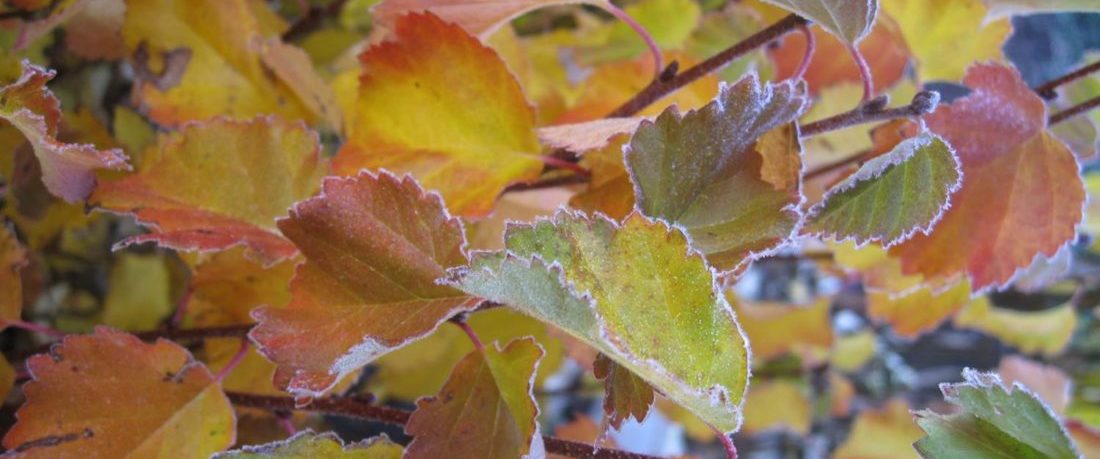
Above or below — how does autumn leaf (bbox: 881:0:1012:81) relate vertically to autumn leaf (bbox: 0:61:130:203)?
above

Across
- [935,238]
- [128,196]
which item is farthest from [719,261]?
[128,196]

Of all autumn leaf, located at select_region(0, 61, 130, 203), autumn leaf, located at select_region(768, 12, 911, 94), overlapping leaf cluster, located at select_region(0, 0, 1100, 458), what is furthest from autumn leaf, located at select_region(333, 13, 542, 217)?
autumn leaf, located at select_region(768, 12, 911, 94)

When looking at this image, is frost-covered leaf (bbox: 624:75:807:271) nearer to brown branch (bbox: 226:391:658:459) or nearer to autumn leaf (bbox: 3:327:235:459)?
brown branch (bbox: 226:391:658:459)

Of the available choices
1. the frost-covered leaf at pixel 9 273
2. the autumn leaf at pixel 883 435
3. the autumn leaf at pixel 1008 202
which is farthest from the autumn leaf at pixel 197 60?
the autumn leaf at pixel 883 435

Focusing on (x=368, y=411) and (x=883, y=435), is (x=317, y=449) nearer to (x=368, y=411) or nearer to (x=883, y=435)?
(x=368, y=411)

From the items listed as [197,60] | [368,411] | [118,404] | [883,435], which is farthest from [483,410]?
[883,435]

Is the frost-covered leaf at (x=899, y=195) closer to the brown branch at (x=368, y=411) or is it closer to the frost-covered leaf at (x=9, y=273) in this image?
the brown branch at (x=368, y=411)
